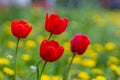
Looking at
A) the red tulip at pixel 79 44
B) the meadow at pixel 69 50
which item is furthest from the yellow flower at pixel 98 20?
the red tulip at pixel 79 44

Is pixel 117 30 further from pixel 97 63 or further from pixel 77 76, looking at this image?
pixel 77 76

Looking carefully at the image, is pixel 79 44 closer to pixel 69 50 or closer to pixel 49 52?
pixel 49 52

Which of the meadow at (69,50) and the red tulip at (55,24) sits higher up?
the red tulip at (55,24)

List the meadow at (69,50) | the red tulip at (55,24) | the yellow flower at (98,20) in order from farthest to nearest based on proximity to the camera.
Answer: the yellow flower at (98,20) → the meadow at (69,50) → the red tulip at (55,24)

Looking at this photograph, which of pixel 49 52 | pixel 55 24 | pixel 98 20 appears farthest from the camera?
pixel 98 20

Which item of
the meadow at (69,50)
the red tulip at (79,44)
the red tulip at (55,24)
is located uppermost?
the red tulip at (55,24)

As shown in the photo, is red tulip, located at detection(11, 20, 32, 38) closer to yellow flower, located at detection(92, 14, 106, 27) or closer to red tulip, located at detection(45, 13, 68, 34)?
red tulip, located at detection(45, 13, 68, 34)

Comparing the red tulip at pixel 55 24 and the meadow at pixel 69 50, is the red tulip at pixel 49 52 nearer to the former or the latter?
the red tulip at pixel 55 24

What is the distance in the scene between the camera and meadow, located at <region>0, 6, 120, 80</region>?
3.96 m

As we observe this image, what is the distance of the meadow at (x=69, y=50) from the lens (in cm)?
396

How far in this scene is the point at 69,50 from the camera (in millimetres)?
5430

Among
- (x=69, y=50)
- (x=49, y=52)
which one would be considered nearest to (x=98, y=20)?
(x=69, y=50)

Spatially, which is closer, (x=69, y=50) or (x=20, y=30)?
(x=20, y=30)

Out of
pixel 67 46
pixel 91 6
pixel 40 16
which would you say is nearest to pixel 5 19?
pixel 40 16
